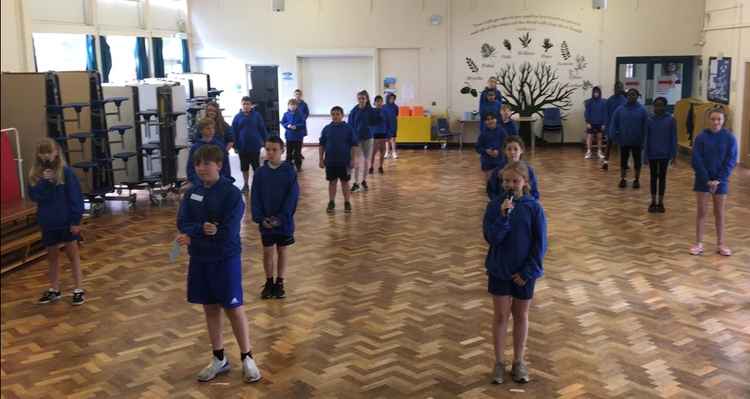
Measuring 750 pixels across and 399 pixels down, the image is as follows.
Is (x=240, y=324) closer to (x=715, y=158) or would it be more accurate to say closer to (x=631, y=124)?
(x=715, y=158)

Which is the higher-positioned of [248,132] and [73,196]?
[248,132]

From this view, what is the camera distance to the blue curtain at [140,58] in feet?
50.4

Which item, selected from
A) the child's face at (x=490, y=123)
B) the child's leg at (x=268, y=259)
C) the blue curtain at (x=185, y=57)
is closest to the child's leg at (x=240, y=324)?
the child's leg at (x=268, y=259)

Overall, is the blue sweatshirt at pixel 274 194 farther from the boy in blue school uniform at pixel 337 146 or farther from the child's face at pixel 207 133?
the boy in blue school uniform at pixel 337 146

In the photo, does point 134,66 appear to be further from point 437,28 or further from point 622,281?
point 622,281

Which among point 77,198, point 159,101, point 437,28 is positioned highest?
point 437,28

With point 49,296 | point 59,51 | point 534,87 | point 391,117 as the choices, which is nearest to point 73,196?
point 49,296

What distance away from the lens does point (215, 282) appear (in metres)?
4.67

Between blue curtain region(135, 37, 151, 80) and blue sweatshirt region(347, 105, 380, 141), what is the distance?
17.4 feet

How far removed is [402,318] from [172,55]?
13501 millimetres

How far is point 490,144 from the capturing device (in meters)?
9.29

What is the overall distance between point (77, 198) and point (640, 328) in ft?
15.5

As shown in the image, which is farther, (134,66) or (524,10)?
(524,10)

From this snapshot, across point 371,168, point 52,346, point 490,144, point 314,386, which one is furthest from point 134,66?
point 314,386
